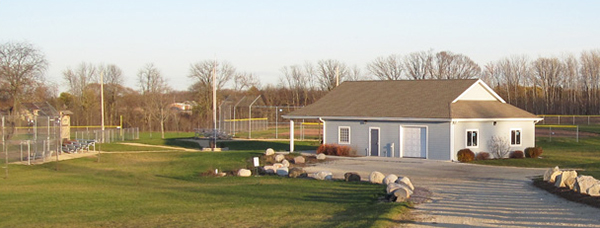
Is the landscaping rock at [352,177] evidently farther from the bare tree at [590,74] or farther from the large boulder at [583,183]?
the bare tree at [590,74]

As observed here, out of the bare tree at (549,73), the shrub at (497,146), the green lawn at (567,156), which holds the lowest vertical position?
the green lawn at (567,156)

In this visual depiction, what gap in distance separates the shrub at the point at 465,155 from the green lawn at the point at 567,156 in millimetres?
737

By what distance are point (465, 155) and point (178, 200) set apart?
19.3 m

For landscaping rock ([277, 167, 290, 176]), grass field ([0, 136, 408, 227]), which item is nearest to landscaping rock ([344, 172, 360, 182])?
grass field ([0, 136, 408, 227])

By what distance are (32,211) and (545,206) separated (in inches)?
566

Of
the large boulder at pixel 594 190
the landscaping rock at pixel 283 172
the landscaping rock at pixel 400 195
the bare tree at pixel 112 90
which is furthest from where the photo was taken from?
the bare tree at pixel 112 90

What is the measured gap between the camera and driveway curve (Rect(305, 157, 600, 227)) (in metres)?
14.8

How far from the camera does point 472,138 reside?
A: 35969 millimetres

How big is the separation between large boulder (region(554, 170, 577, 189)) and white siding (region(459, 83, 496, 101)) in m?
17.6

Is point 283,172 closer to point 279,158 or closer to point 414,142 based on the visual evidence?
point 279,158

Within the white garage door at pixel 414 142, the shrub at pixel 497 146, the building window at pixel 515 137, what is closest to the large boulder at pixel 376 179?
the white garage door at pixel 414 142

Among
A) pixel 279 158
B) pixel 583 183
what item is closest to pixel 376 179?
pixel 583 183

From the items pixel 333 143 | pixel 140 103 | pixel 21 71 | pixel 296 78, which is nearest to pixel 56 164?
pixel 333 143

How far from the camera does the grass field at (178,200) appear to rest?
1603 cm
